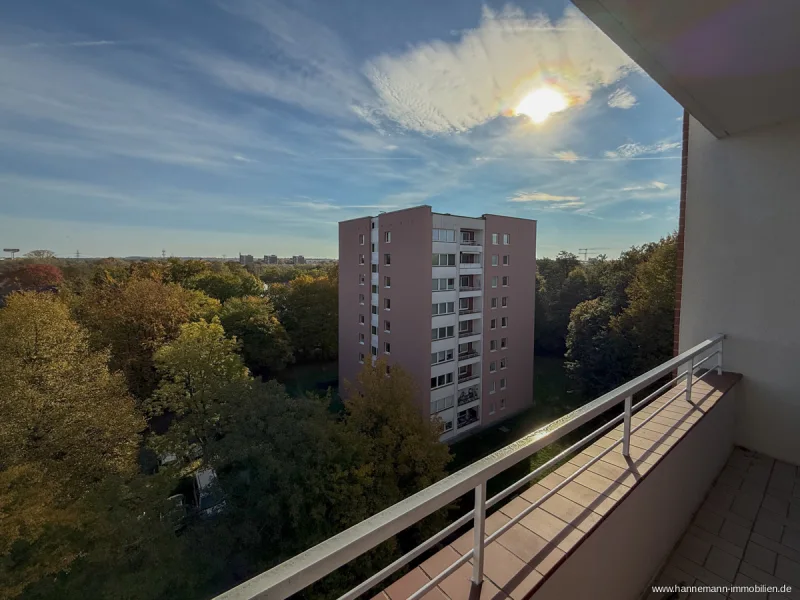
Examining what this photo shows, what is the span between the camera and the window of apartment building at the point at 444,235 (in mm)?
13164

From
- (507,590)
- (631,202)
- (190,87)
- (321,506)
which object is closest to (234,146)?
(190,87)

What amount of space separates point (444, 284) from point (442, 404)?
4905 millimetres

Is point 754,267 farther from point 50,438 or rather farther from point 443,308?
point 50,438

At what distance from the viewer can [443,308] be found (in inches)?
539

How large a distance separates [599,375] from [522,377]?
3.29m

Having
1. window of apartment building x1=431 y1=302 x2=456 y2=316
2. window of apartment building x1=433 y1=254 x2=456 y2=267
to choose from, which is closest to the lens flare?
window of apartment building x1=433 y1=254 x2=456 y2=267

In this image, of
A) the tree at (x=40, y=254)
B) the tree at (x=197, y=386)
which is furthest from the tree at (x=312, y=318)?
the tree at (x=40, y=254)

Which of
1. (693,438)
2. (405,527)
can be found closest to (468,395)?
(693,438)

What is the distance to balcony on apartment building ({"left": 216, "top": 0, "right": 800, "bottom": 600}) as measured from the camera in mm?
1062

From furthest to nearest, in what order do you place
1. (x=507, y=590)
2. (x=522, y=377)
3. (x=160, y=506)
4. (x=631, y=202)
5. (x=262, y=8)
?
(x=522, y=377) < (x=631, y=202) < (x=160, y=506) < (x=262, y=8) < (x=507, y=590)

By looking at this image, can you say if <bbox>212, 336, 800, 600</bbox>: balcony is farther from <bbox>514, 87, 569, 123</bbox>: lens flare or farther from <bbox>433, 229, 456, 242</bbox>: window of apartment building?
<bbox>433, 229, 456, 242</bbox>: window of apartment building

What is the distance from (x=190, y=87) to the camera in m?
6.79

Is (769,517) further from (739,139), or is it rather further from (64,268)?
(64,268)

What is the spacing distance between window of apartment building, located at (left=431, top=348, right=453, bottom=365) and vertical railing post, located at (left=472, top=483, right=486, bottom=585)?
12.5m
